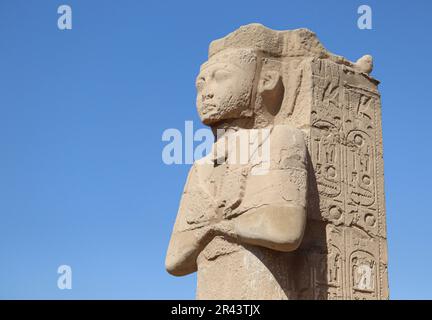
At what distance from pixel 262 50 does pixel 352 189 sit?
153cm

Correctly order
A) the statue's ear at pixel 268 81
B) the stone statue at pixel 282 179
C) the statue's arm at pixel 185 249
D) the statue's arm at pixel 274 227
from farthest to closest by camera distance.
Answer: the statue's ear at pixel 268 81
the statue's arm at pixel 185 249
the stone statue at pixel 282 179
the statue's arm at pixel 274 227

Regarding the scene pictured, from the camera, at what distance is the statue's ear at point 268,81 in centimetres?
746

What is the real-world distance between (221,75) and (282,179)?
4.20 ft

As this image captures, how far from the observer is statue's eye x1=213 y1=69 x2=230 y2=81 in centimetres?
740

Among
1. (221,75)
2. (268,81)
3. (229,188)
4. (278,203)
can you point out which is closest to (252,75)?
(268,81)

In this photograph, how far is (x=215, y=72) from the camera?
7.47m

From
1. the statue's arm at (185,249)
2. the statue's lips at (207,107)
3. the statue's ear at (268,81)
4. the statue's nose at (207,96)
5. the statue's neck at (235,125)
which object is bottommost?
the statue's arm at (185,249)

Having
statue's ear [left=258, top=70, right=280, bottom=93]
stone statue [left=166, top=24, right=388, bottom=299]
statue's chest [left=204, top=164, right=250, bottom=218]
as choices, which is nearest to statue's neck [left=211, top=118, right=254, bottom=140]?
stone statue [left=166, top=24, right=388, bottom=299]

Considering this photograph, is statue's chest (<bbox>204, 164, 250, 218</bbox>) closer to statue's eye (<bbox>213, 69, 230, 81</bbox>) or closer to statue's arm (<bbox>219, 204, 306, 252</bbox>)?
statue's arm (<bbox>219, 204, 306, 252</bbox>)

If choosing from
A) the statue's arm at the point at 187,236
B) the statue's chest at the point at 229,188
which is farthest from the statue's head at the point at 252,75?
the statue's arm at the point at 187,236

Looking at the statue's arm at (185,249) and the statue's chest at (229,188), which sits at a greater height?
the statue's chest at (229,188)

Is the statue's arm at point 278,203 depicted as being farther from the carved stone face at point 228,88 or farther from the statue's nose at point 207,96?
the statue's nose at point 207,96
